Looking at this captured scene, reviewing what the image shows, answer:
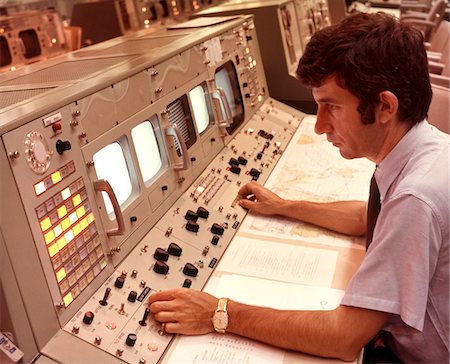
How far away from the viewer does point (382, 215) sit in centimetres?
122

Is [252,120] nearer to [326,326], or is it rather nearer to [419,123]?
[419,123]

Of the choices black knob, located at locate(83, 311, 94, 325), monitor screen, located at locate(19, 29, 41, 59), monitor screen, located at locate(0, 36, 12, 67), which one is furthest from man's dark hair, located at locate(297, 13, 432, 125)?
monitor screen, located at locate(19, 29, 41, 59)

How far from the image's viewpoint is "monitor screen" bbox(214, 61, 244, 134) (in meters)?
2.48

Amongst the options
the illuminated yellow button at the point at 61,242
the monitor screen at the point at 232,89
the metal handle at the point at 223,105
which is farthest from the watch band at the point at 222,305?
the monitor screen at the point at 232,89

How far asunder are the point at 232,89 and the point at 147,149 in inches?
39.1

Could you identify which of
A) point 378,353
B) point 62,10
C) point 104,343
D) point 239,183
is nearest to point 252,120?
point 239,183

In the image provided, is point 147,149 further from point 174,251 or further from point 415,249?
point 415,249

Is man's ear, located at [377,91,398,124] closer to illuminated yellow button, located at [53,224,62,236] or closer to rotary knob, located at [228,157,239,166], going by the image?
illuminated yellow button, located at [53,224,62,236]

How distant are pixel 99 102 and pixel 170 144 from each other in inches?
15.5

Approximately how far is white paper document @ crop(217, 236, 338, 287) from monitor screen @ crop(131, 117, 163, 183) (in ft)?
1.28

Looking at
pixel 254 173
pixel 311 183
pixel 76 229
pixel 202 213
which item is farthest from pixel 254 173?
pixel 76 229

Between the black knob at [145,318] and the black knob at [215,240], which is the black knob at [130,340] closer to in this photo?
the black knob at [145,318]

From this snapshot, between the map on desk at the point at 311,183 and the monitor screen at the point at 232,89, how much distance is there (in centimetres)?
31

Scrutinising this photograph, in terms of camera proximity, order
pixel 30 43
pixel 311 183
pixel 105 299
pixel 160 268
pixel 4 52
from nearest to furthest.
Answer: pixel 105 299 → pixel 160 268 → pixel 311 183 → pixel 4 52 → pixel 30 43
